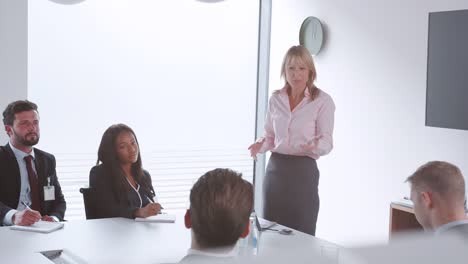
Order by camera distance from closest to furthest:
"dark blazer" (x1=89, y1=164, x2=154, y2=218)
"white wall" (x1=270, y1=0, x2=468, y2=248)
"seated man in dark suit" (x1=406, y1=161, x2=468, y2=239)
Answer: "seated man in dark suit" (x1=406, y1=161, x2=468, y2=239) → "dark blazer" (x1=89, y1=164, x2=154, y2=218) → "white wall" (x1=270, y1=0, x2=468, y2=248)

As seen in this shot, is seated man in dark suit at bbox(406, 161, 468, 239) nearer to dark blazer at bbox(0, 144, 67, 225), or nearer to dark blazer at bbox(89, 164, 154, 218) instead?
dark blazer at bbox(89, 164, 154, 218)

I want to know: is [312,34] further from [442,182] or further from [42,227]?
[442,182]

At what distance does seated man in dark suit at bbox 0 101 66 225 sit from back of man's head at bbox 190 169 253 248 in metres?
2.27

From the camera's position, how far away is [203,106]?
6719 mm

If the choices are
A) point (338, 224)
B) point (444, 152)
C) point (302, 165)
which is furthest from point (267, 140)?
point (338, 224)

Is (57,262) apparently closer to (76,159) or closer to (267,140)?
(267,140)

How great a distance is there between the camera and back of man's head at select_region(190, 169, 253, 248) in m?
1.66

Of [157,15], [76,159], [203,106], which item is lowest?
[76,159]

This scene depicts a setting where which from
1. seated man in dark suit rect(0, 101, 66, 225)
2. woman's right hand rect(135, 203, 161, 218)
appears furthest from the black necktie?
woman's right hand rect(135, 203, 161, 218)

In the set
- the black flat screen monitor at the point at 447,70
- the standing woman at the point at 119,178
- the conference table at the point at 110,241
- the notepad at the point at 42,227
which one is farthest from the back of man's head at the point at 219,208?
the black flat screen monitor at the point at 447,70

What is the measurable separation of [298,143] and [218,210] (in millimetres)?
2588

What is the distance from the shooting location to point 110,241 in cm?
309

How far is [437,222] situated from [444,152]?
2.48 metres

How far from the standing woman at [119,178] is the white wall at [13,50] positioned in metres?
1.91
